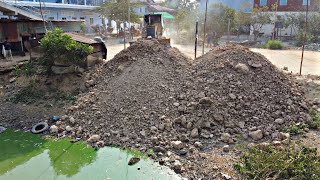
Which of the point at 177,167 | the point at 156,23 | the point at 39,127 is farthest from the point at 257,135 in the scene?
the point at 156,23

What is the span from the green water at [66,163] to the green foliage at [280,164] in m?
1.32

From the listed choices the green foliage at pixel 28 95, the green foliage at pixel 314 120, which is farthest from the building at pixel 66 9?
the green foliage at pixel 314 120

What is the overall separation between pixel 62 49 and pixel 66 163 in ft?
14.3

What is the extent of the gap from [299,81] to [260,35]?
14.3 meters

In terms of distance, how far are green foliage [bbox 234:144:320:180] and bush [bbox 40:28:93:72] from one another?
6.15m

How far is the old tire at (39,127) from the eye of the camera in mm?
7481

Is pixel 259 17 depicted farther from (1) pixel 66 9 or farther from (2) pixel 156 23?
(1) pixel 66 9

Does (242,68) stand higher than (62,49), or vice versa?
(62,49)

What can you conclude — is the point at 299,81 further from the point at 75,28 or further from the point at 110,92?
the point at 75,28

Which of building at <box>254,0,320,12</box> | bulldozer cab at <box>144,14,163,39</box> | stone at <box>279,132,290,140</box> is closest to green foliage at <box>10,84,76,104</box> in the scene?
stone at <box>279,132,290,140</box>

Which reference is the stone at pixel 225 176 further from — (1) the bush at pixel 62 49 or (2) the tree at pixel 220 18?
(2) the tree at pixel 220 18

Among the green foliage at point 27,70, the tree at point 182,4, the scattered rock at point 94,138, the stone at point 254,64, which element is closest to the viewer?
the scattered rock at point 94,138

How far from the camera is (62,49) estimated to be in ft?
30.7

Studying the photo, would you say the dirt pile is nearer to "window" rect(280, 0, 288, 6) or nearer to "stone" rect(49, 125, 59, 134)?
"stone" rect(49, 125, 59, 134)
